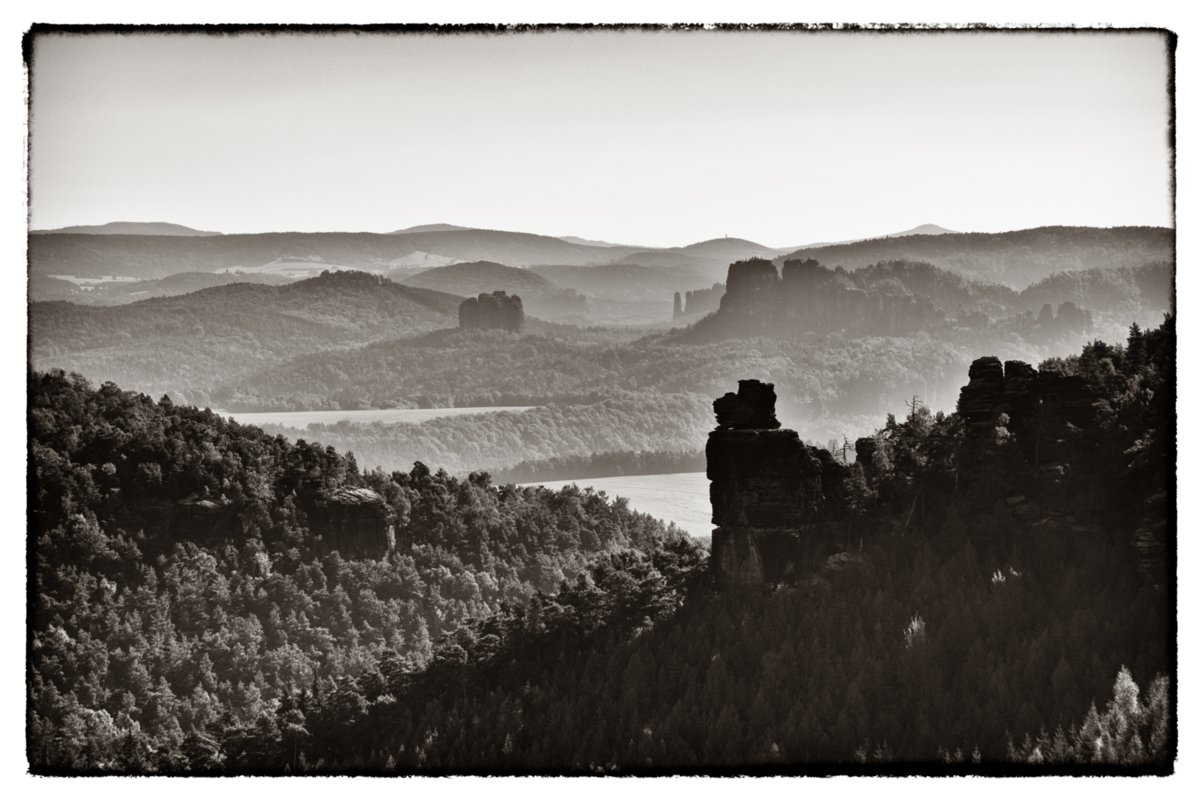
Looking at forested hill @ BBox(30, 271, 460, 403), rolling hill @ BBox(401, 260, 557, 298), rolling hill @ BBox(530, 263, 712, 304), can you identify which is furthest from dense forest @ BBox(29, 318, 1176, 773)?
rolling hill @ BBox(401, 260, 557, 298)

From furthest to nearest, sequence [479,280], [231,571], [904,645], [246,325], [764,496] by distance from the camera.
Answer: [246,325] → [479,280] → [231,571] → [764,496] → [904,645]

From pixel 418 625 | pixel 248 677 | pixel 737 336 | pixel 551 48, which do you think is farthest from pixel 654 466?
pixel 551 48

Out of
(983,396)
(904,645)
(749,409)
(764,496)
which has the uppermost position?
(983,396)

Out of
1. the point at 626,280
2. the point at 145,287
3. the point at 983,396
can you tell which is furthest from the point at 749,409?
the point at 145,287

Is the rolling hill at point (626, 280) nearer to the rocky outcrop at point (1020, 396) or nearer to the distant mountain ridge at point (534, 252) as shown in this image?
the distant mountain ridge at point (534, 252)

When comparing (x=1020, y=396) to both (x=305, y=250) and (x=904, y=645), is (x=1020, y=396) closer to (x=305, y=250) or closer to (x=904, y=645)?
(x=904, y=645)

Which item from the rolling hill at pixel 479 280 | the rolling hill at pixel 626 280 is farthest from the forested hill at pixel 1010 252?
the rolling hill at pixel 479 280

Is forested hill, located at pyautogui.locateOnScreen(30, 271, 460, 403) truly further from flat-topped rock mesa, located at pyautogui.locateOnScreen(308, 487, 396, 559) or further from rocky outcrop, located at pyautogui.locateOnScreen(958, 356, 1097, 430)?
rocky outcrop, located at pyautogui.locateOnScreen(958, 356, 1097, 430)
